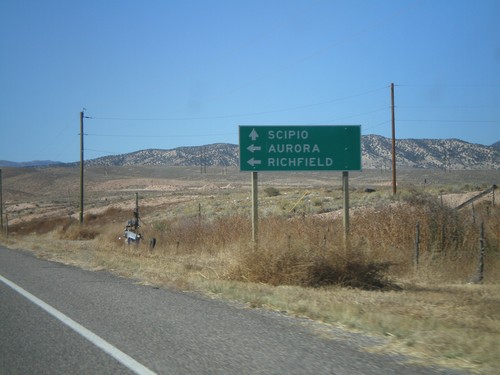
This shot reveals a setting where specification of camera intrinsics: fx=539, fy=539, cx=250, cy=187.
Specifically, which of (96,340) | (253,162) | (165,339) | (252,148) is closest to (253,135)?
(252,148)

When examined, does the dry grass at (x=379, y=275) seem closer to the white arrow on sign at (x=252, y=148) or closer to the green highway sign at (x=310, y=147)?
the green highway sign at (x=310, y=147)

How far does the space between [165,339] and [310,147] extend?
9.00 meters

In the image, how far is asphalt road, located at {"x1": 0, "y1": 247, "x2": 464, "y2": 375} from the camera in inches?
235

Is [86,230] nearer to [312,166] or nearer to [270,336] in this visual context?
[312,166]

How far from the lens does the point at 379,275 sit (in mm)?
12562

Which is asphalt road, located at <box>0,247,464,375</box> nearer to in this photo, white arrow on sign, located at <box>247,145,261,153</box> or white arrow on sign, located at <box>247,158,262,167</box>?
white arrow on sign, located at <box>247,158,262,167</box>

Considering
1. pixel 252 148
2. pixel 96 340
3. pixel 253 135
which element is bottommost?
pixel 96 340

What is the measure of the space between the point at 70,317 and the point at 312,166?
832 centimetres

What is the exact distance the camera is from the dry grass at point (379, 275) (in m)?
7.58

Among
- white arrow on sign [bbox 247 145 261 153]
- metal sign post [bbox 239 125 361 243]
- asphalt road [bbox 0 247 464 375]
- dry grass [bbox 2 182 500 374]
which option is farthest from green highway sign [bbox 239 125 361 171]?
asphalt road [bbox 0 247 464 375]

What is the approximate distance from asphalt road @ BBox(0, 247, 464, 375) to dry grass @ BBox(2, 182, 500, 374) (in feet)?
2.23

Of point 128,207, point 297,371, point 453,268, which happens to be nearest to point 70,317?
point 297,371

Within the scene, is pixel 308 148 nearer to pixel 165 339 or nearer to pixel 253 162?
pixel 253 162

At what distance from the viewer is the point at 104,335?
291 inches
